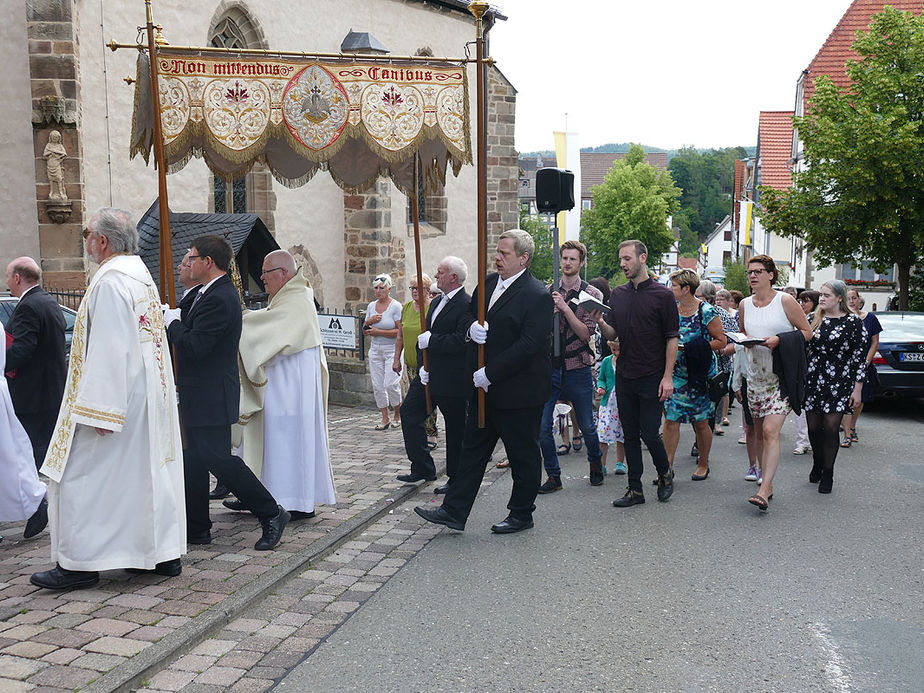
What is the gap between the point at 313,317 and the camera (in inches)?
264

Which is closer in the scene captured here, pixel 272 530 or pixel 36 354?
pixel 272 530

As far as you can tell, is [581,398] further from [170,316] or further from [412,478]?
[170,316]

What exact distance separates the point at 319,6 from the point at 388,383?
10.8m

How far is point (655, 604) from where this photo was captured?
5.12 meters

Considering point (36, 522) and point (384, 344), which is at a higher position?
point (384, 344)

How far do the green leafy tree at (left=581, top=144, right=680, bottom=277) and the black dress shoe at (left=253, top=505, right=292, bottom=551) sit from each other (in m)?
59.7

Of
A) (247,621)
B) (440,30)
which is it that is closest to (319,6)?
(440,30)

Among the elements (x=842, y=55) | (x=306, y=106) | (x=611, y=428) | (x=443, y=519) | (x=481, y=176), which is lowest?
(x=443, y=519)

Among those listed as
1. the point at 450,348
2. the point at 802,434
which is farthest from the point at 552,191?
the point at 802,434

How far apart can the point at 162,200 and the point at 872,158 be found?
16589 millimetres

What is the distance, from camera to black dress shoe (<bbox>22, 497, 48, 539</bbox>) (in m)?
6.25

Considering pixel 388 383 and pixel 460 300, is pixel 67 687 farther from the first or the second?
pixel 388 383

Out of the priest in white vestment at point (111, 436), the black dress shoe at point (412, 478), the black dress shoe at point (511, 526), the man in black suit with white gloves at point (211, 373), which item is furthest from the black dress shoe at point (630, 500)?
the priest in white vestment at point (111, 436)

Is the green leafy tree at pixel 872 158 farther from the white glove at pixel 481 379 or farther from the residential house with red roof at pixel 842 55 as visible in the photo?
the white glove at pixel 481 379
